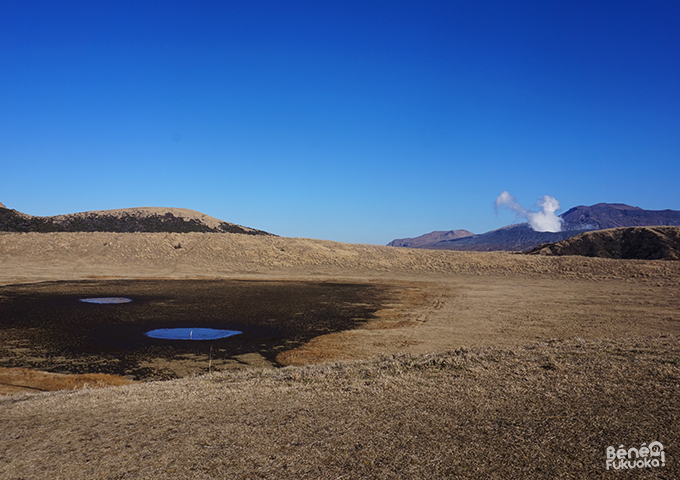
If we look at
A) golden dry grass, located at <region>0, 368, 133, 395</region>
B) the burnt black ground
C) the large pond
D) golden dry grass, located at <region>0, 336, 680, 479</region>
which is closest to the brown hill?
the burnt black ground

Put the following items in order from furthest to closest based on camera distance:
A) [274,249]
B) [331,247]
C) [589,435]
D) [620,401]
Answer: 1. [331,247]
2. [274,249]
3. [620,401]
4. [589,435]

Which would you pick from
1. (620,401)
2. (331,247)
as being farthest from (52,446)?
(331,247)

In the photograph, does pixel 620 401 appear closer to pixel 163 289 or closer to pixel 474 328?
pixel 474 328

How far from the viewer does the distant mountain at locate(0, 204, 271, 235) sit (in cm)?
10488

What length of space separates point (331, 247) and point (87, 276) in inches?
1363

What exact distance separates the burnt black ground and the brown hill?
58.3 metres

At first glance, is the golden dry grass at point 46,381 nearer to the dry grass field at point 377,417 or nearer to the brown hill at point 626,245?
the dry grass field at point 377,417

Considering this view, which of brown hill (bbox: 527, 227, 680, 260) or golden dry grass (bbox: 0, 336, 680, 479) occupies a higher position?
brown hill (bbox: 527, 227, 680, 260)

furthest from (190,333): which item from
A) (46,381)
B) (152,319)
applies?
(46,381)

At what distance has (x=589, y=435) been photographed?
20.4 feet

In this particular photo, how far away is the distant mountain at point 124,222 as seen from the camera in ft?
344

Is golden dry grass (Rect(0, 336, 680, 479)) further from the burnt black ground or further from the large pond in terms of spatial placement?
the large pond

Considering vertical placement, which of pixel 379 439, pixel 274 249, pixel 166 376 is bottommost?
pixel 166 376

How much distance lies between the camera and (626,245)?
7944 cm
